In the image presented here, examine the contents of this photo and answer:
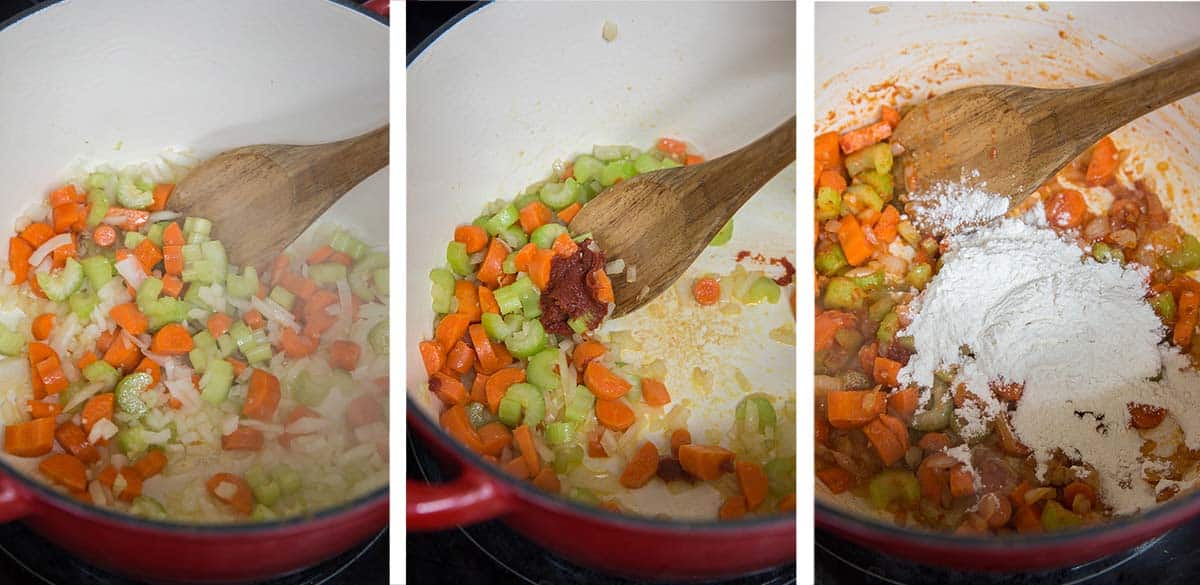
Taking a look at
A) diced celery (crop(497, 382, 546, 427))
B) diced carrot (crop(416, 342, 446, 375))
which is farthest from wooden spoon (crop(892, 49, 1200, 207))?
diced carrot (crop(416, 342, 446, 375))

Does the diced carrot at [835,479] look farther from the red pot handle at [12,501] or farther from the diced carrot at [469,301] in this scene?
the red pot handle at [12,501]

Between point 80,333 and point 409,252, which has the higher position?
point 409,252

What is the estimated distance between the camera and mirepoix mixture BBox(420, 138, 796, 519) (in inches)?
52.2

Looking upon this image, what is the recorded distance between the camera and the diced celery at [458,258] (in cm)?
142

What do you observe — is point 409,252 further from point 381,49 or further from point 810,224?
point 810,224

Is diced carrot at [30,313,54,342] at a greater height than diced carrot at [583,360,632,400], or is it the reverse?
diced carrot at [30,313,54,342]

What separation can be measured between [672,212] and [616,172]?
0.12 meters

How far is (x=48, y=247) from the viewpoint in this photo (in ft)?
4.58

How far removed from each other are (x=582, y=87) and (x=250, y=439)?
776 mm

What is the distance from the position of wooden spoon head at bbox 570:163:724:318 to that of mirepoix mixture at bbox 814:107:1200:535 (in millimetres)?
199

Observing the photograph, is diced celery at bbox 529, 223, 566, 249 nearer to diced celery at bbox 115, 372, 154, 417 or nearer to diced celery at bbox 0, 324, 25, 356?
diced celery at bbox 115, 372, 154, 417

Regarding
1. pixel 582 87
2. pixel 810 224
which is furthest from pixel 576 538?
pixel 582 87

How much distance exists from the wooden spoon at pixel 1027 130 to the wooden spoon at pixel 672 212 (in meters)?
0.23

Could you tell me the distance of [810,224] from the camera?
138cm
